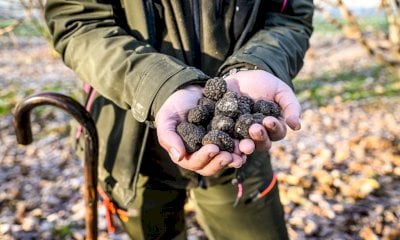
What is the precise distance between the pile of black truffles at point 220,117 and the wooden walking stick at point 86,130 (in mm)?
587

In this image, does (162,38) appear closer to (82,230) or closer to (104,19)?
(104,19)

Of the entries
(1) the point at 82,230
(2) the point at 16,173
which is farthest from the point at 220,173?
(2) the point at 16,173

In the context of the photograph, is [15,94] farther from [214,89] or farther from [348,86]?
[214,89]

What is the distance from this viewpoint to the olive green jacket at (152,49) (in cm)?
148

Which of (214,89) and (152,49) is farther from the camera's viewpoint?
(152,49)

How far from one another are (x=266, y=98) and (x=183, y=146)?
1.40 feet

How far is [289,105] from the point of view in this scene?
1432 mm

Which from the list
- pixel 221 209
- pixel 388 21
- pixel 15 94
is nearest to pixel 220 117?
pixel 221 209

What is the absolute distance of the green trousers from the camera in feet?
6.00

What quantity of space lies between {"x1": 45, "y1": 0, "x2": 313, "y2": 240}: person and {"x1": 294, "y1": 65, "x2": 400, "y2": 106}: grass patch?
5001 mm

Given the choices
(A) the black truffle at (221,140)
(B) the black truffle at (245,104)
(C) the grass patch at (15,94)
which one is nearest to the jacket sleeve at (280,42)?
(B) the black truffle at (245,104)

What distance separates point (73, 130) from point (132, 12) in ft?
2.35

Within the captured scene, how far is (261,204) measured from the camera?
1.87 m

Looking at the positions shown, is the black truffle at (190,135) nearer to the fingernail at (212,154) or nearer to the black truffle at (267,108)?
the fingernail at (212,154)
